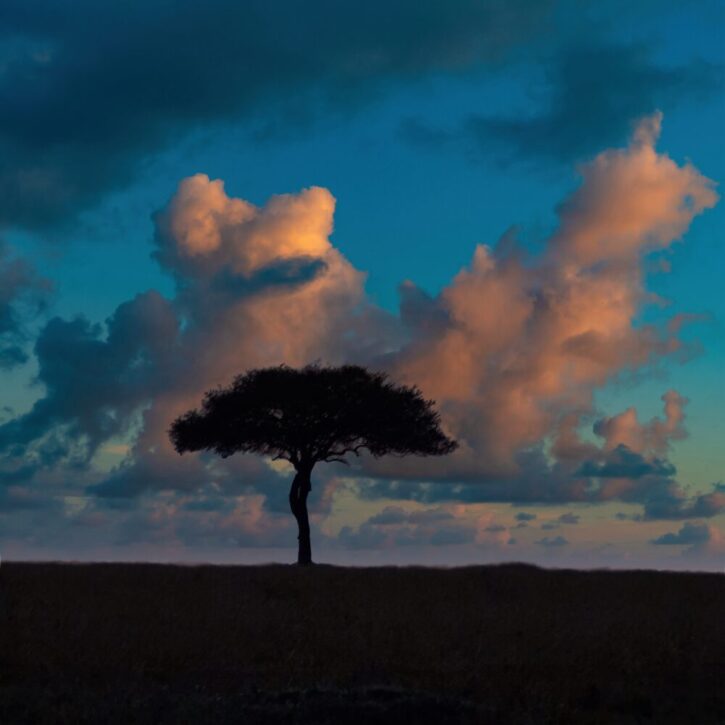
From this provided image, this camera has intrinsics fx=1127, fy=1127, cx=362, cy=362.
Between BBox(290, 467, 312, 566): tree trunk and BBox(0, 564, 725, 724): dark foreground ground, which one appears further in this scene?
BBox(290, 467, 312, 566): tree trunk

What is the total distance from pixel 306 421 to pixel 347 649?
2810cm

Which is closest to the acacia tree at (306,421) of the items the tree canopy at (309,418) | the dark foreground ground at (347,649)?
the tree canopy at (309,418)

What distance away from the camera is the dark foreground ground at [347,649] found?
19.6 m

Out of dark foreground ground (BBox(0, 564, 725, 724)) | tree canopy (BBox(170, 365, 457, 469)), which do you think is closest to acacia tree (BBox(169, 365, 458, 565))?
tree canopy (BBox(170, 365, 457, 469))

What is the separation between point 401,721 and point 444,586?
71.1 ft

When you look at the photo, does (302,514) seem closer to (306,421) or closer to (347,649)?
(306,421)

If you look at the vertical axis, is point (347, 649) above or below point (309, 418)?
below

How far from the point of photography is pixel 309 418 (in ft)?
179

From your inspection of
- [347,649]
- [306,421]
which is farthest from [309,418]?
[347,649]

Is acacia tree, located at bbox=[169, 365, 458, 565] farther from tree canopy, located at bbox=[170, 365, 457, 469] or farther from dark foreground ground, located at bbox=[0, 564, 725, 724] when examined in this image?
dark foreground ground, located at bbox=[0, 564, 725, 724]

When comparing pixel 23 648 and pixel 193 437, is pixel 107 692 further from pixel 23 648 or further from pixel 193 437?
pixel 193 437

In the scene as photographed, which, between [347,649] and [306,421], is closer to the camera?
[347,649]

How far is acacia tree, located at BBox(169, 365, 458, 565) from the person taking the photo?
54594mm

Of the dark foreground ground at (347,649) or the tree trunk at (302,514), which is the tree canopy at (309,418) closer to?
the tree trunk at (302,514)
